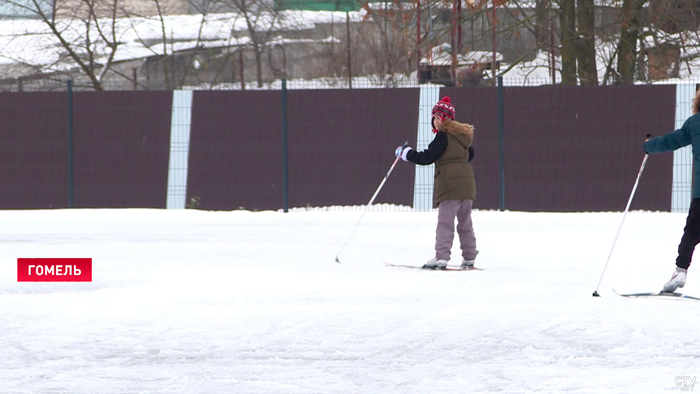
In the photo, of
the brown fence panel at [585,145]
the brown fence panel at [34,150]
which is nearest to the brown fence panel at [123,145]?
the brown fence panel at [34,150]

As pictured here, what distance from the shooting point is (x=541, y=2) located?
18594 mm

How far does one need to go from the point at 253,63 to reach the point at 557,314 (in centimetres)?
3236

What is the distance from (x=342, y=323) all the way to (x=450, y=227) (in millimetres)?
2719

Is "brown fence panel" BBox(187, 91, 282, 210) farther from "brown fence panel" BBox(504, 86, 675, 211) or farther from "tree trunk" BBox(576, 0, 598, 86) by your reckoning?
"tree trunk" BBox(576, 0, 598, 86)

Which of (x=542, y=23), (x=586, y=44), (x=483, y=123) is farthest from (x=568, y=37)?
(x=483, y=123)

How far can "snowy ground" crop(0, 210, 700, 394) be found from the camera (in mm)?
4758

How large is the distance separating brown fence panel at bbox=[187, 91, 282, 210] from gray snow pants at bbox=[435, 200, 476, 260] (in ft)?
23.5

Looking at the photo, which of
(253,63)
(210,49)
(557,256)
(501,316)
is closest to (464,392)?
(501,316)

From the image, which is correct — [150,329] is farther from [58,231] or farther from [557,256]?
[58,231]

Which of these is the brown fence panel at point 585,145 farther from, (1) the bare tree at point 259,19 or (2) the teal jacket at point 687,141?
(1) the bare tree at point 259,19

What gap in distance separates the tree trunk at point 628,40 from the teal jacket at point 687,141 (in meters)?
11.3
